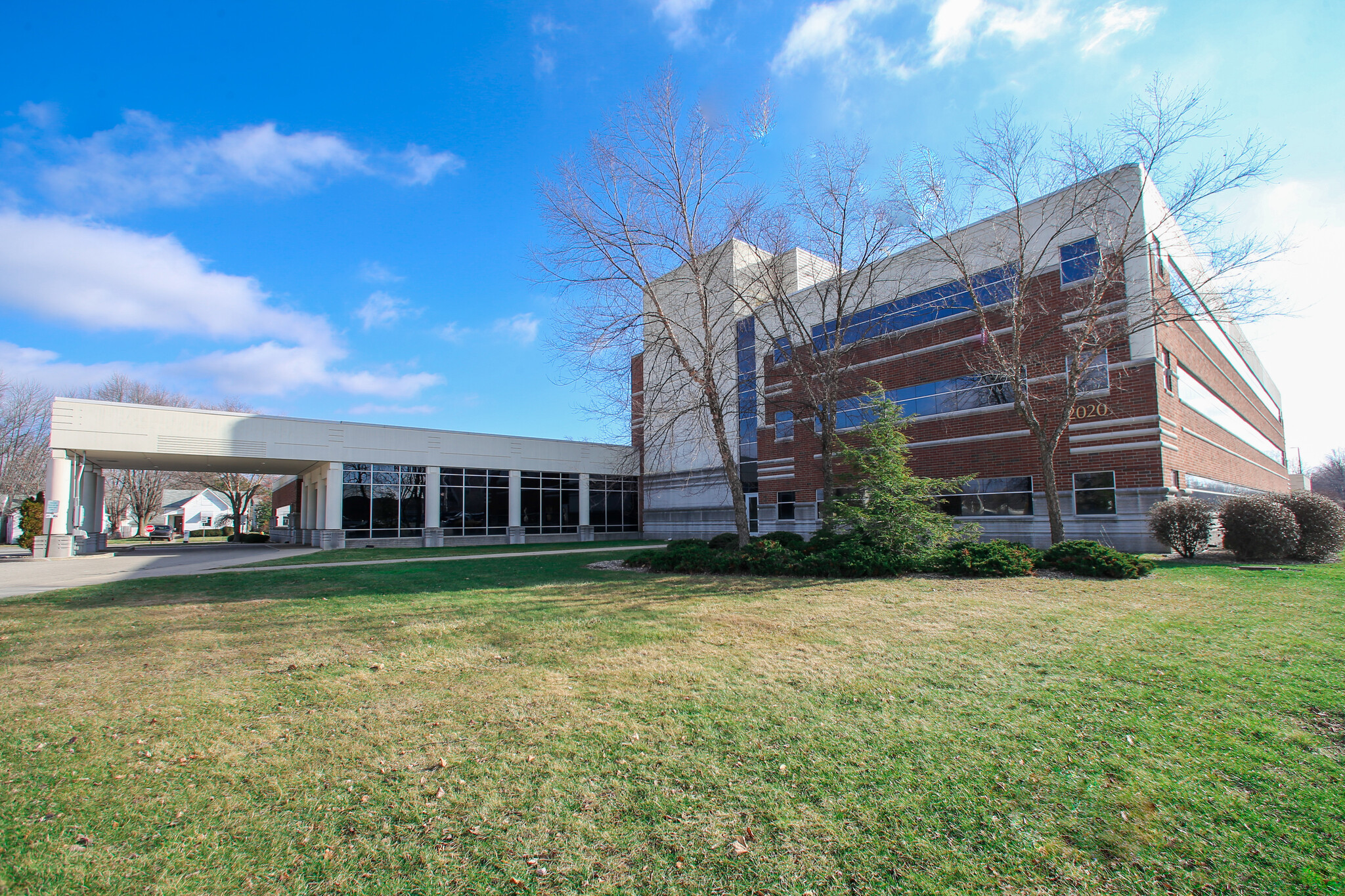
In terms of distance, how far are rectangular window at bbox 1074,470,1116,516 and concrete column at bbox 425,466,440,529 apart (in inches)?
1134

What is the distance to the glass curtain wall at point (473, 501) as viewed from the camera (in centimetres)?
3331

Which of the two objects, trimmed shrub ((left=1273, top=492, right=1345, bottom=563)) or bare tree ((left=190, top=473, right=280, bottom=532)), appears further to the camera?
bare tree ((left=190, top=473, right=280, bottom=532))

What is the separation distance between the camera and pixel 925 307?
23062 mm

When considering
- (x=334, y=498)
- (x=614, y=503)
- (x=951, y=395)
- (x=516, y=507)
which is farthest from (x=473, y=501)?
(x=951, y=395)

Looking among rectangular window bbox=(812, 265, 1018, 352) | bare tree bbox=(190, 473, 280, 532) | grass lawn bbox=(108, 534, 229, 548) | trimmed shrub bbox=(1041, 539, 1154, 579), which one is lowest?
grass lawn bbox=(108, 534, 229, 548)

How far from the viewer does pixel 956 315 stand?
22203mm

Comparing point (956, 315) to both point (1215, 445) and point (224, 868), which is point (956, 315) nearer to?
point (1215, 445)

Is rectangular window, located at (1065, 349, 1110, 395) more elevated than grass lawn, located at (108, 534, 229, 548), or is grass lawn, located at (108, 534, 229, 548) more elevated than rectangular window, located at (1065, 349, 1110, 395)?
rectangular window, located at (1065, 349, 1110, 395)

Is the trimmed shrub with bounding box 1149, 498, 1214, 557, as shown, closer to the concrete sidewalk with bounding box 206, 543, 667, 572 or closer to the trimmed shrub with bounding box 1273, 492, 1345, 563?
the trimmed shrub with bounding box 1273, 492, 1345, 563

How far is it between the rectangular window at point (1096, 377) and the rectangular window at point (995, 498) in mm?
3247

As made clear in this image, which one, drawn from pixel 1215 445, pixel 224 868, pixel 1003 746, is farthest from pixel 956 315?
pixel 224 868

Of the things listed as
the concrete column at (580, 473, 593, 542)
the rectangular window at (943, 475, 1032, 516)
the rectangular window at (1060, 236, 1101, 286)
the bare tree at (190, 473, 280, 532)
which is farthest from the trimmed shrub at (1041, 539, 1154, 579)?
the bare tree at (190, 473, 280, 532)

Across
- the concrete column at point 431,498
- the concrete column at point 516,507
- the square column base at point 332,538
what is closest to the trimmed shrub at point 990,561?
the concrete column at point 516,507

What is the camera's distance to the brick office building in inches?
695
